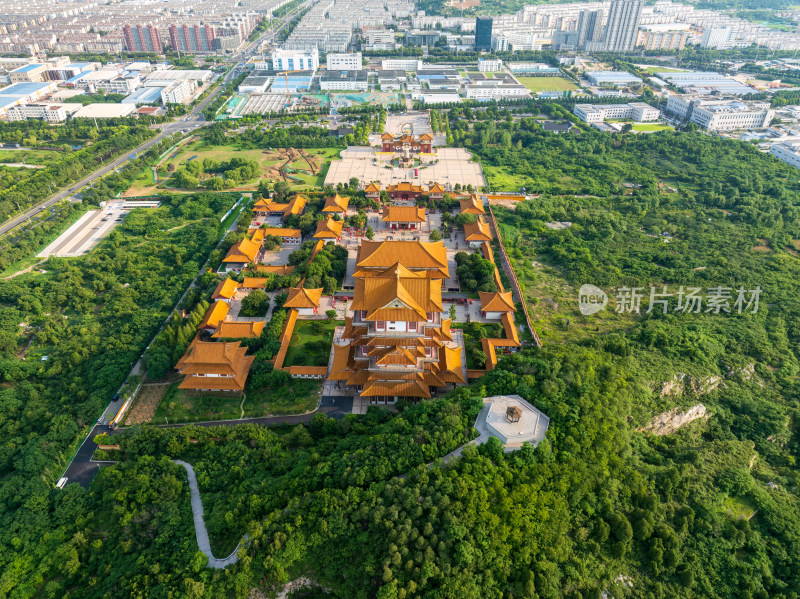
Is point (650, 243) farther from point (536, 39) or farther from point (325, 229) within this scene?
point (536, 39)

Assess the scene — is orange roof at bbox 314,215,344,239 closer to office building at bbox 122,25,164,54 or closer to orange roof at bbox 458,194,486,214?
orange roof at bbox 458,194,486,214

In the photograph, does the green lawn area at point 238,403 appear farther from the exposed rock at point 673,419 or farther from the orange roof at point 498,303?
the exposed rock at point 673,419

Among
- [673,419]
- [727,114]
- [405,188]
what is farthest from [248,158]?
[727,114]

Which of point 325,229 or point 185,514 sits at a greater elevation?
point 325,229

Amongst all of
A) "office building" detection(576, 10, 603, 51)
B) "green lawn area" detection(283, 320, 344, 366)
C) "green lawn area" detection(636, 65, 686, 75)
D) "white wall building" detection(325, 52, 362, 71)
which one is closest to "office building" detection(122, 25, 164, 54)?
"white wall building" detection(325, 52, 362, 71)

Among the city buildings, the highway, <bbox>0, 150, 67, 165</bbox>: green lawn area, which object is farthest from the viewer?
the city buildings

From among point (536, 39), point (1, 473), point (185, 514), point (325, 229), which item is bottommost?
point (1, 473)

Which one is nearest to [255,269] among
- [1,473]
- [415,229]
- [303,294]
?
[303,294]
